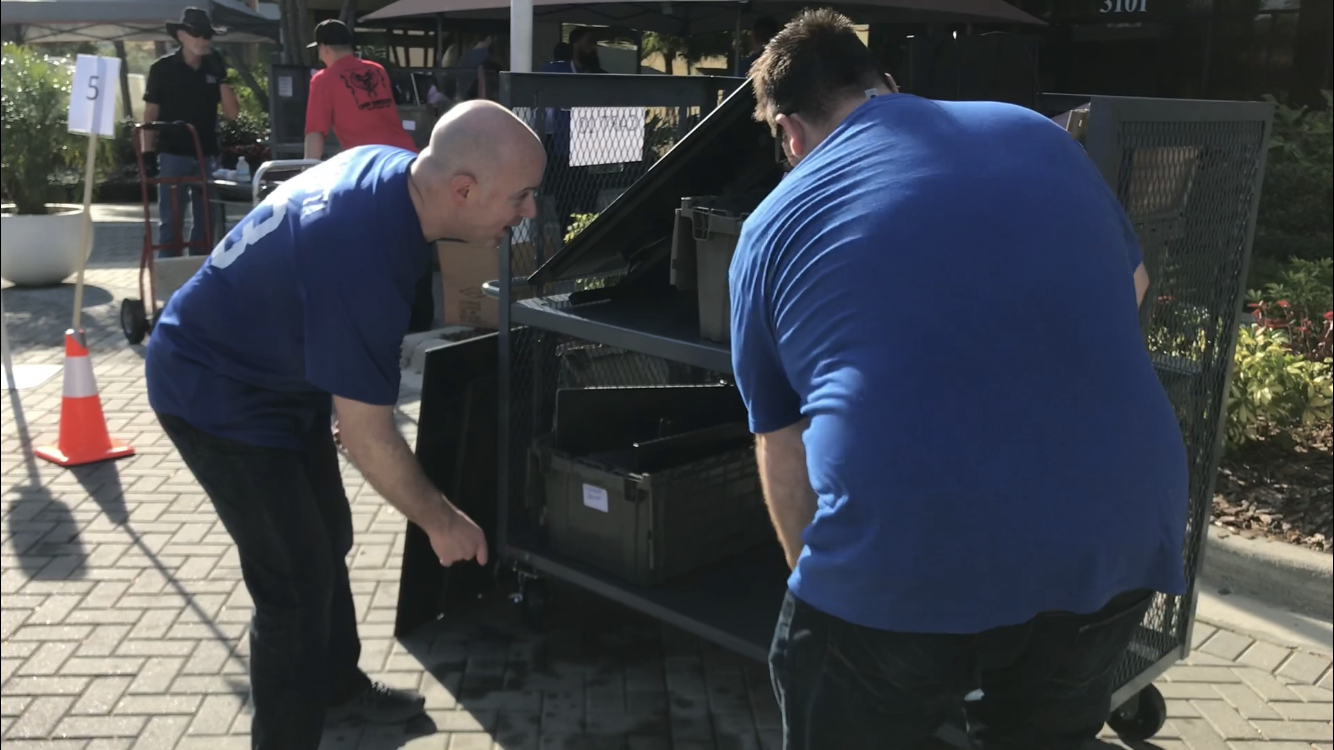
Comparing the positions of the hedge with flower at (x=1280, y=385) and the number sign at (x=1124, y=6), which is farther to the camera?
the number sign at (x=1124, y=6)

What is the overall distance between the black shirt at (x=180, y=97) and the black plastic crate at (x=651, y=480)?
5762mm

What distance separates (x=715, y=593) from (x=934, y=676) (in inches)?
78.0

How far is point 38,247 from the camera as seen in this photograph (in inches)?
393

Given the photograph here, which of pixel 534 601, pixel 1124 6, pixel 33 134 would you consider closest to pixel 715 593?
pixel 534 601

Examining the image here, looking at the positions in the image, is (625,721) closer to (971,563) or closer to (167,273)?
(971,563)

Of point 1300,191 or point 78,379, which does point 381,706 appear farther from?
point 1300,191

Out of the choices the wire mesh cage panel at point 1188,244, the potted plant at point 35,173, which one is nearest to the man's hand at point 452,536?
the wire mesh cage panel at point 1188,244

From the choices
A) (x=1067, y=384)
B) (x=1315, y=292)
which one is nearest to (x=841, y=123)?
(x=1067, y=384)

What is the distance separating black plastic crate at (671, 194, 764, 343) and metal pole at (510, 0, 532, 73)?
1229 mm

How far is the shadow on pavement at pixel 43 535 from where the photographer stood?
465cm

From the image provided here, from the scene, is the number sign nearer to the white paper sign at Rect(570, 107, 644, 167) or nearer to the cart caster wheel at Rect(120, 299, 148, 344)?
the white paper sign at Rect(570, 107, 644, 167)

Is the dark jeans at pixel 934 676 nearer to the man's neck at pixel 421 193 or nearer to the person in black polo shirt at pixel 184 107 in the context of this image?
the man's neck at pixel 421 193

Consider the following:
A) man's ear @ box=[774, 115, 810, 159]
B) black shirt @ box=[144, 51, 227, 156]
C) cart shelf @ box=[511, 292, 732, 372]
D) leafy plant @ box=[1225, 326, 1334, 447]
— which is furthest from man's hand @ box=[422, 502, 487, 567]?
black shirt @ box=[144, 51, 227, 156]

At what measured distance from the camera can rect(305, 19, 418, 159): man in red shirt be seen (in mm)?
7520
